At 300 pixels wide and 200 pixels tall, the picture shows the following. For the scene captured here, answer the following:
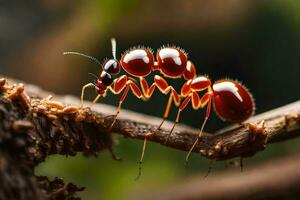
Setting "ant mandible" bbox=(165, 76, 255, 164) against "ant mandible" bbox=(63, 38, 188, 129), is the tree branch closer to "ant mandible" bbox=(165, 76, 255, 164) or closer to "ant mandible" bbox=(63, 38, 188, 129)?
"ant mandible" bbox=(165, 76, 255, 164)

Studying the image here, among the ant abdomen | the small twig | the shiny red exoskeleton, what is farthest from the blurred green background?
the small twig

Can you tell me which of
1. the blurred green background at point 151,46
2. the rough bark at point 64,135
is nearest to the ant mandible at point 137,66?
the rough bark at point 64,135

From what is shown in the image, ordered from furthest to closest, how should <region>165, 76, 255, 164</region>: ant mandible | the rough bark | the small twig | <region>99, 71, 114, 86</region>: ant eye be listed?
<region>99, 71, 114, 86</region>: ant eye → <region>165, 76, 255, 164</region>: ant mandible → the small twig → the rough bark

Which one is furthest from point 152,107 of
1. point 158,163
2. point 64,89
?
point 64,89

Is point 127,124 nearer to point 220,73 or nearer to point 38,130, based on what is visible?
point 38,130

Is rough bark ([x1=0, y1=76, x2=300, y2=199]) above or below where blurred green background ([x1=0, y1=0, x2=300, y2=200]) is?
below
